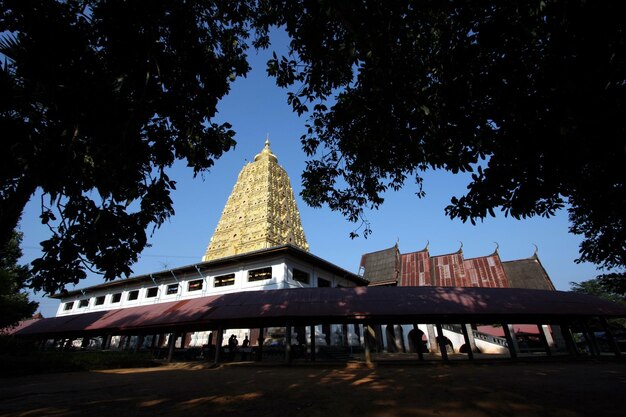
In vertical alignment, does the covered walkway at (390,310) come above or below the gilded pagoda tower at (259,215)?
below

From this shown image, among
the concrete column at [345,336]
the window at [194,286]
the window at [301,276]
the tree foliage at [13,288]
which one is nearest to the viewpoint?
the tree foliage at [13,288]

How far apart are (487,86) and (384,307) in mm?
10589

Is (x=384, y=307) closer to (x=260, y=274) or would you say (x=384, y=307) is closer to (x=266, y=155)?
(x=260, y=274)

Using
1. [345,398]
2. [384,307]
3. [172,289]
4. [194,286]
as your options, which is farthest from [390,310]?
[172,289]

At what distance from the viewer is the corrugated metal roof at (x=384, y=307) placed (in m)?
13.2

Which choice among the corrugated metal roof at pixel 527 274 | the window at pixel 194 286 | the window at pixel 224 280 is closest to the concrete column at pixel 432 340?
the corrugated metal roof at pixel 527 274

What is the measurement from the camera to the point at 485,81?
15.7ft

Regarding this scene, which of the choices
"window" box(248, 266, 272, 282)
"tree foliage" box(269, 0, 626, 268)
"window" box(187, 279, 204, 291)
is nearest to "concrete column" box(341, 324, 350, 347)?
"window" box(248, 266, 272, 282)

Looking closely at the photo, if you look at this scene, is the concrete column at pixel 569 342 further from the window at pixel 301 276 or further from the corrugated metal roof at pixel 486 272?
the window at pixel 301 276

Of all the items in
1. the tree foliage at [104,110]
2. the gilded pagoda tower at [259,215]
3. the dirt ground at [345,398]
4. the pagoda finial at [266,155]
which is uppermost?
the pagoda finial at [266,155]

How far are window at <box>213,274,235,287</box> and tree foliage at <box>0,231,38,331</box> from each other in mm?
11059

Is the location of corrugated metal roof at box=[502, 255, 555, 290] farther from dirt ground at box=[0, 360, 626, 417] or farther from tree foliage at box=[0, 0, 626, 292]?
tree foliage at box=[0, 0, 626, 292]

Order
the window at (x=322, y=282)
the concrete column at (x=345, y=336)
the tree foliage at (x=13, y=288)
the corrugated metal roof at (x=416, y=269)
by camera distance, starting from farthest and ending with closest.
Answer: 1. the corrugated metal roof at (x=416, y=269)
2. the window at (x=322, y=282)
3. the concrete column at (x=345, y=336)
4. the tree foliage at (x=13, y=288)

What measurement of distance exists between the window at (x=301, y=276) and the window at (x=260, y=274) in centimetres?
184
